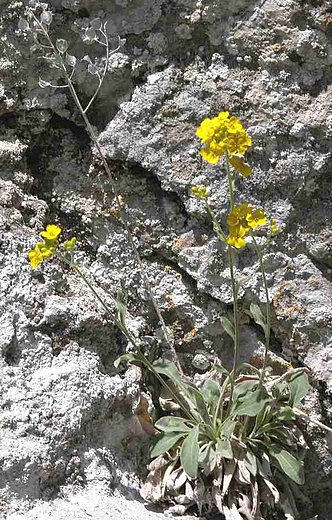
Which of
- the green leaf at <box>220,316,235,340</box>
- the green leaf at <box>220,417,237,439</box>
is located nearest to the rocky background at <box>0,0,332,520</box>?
the green leaf at <box>220,316,235,340</box>

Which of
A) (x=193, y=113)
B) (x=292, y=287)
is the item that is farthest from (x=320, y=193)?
(x=193, y=113)

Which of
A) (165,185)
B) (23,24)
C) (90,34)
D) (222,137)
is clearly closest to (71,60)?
(90,34)

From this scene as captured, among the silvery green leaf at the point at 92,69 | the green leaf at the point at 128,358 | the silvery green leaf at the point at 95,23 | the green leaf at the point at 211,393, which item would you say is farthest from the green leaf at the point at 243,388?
the silvery green leaf at the point at 95,23

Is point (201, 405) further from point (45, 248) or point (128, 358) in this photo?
point (45, 248)

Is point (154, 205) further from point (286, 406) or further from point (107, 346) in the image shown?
point (286, 406)

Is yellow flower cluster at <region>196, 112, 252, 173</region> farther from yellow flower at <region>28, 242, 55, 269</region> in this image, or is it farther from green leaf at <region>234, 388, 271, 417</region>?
green leaf at <region>234, 388, 271, 417</region>
